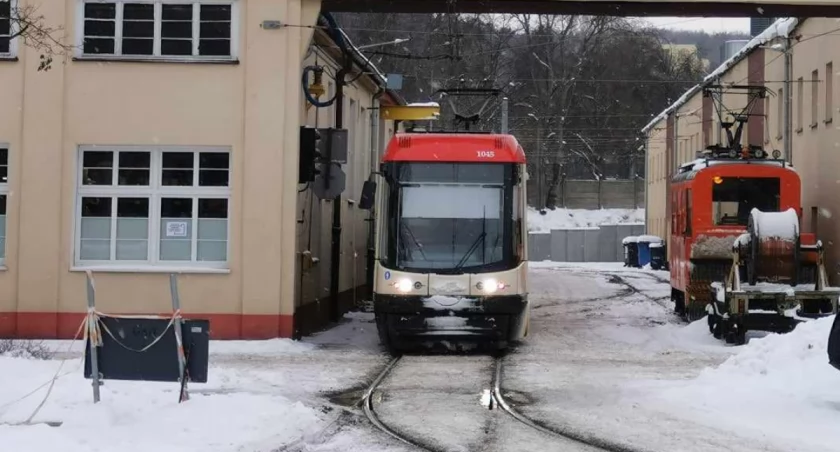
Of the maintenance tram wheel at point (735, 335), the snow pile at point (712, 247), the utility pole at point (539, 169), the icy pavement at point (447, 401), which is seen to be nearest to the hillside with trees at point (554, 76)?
the utility pole at point (539, 169)

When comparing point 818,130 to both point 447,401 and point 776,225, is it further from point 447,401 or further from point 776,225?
point 447,401

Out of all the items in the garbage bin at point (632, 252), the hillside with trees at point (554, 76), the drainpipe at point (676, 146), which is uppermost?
the hillside with trees at point (554, 76)

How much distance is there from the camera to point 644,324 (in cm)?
2506

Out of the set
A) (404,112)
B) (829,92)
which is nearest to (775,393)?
(829,92)

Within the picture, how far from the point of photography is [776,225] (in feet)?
69.4

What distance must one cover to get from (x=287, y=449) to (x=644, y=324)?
16.1m

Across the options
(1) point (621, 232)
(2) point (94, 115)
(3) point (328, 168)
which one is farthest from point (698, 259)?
(1) point (621, 232)

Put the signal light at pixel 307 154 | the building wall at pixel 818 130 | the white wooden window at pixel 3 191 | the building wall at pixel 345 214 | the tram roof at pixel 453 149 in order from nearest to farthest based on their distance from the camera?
the tram roof at pixel 453 149 < the signal light at pixel 307 154 < the white wooden window at pixel 3 191 < the building wall at pixel 345 214 < the building wall at pixel 818 130

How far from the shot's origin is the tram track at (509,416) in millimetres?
10328

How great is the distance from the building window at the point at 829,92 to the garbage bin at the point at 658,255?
2456 centimetres

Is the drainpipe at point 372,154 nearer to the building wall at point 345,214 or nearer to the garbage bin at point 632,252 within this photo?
the building wall at point 345,214

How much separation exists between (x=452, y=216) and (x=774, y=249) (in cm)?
605

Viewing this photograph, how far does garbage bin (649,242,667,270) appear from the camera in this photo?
176ft

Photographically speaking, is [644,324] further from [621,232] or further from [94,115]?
[621,232]
